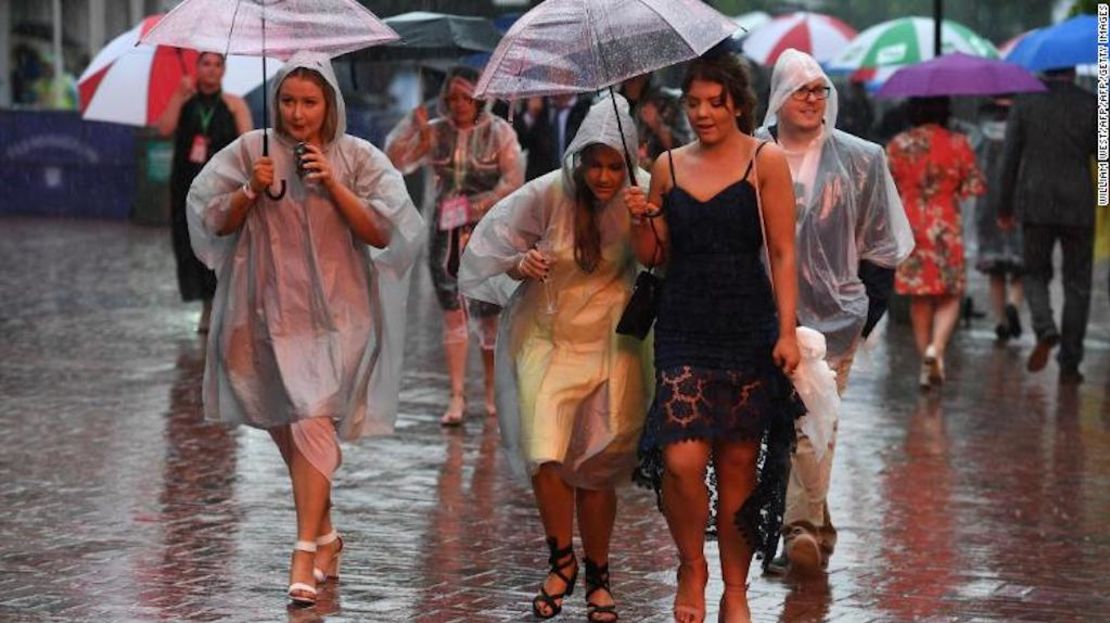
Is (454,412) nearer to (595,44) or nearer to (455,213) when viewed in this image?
(455,213)

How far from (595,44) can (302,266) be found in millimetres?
1246

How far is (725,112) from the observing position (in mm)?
7355

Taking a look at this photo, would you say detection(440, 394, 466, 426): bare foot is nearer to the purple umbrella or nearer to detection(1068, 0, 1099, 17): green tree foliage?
the purple umbrella

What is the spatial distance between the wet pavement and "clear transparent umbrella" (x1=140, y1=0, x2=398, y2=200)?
135 cm

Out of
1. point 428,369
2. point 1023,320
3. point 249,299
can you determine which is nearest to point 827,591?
point 249,299

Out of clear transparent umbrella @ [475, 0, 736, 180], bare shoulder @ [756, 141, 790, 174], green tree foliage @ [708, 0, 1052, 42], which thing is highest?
clear transparent umbrella @ [475, 0, 736, 180]

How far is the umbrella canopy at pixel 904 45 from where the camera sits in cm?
2181

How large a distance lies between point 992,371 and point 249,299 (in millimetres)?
8219

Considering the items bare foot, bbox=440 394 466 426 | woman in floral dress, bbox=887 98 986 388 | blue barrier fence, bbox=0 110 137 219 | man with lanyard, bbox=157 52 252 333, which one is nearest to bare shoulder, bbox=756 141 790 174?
bare foot, bbox=440 394 466 426

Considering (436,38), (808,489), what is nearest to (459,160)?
(436,38)

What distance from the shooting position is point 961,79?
15.4 metres

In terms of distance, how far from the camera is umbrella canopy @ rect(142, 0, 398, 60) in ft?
25.7

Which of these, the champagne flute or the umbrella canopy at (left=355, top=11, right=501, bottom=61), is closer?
the champagne flute

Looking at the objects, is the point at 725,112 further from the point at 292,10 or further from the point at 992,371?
the point at 992,371
